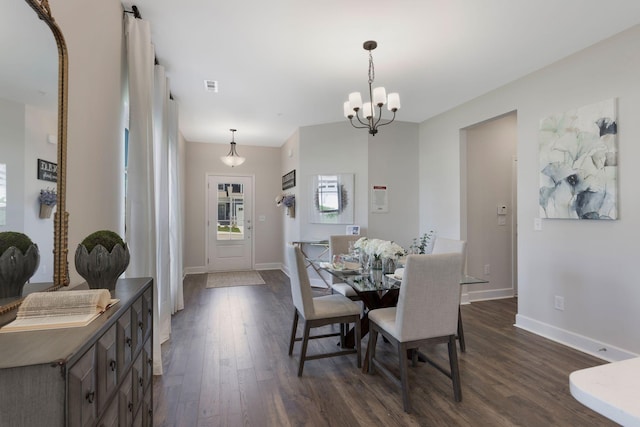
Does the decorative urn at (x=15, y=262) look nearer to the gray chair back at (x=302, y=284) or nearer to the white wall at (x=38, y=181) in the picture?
the white wall at (x=38, y=181)

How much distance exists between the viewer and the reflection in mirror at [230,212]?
263 inches

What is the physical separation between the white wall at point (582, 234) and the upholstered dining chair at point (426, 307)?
1.64 m

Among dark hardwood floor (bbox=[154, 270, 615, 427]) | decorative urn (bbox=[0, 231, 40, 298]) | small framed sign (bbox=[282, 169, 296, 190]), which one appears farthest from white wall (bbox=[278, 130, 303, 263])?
decorative urn (bbox=[0, 231, 40, 298])

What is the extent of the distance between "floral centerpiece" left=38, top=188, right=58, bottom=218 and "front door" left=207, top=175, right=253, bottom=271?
544cm

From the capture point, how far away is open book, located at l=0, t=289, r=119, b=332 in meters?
0.90

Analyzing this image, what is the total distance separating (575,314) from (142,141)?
Answer: 401 centimetres

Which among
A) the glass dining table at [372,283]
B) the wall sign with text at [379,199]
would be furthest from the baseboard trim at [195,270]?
the glass dining table at [372,283]

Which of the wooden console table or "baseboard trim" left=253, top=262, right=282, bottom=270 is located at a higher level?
the wooden console table

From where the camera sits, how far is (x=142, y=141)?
7.69 feet

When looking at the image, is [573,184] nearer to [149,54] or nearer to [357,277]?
[357,277]

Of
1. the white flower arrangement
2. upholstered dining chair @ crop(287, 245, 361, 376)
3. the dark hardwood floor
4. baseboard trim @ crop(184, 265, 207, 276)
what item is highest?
the white flower arrangement

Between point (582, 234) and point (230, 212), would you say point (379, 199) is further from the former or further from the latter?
point (230, 212)

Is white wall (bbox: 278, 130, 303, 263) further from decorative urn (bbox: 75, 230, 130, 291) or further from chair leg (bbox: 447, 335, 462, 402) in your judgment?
decorative urn (bbox: 75, 230, 130, 291)

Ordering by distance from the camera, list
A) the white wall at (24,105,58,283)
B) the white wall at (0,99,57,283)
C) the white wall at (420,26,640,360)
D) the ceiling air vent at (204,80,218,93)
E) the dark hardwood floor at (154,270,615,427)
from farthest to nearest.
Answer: the ceiling air vent at (204,80,218,93) < the white wall at (420,26,640,360) < the dark hardwood floor at (154,270,615,427) < the white wall at (24,105,58,283) < the white wall at (0,99,57,283)
